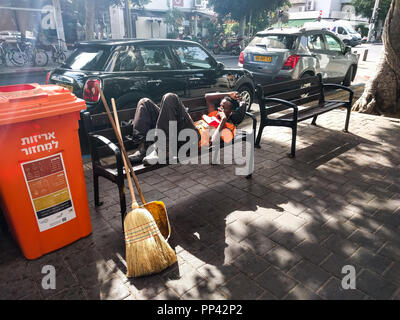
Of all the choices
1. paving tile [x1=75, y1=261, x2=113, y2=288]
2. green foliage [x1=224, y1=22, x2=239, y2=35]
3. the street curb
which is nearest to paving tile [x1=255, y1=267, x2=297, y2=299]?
paving tile [x1=75, y1=261, x2=113, y2=288]

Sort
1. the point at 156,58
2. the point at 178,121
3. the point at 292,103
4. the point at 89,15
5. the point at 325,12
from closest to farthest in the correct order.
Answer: the point at 178,121, the point at 292,103, the point at 156,58, the point at 89,15, the point at 325,12

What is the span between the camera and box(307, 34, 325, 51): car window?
9.11 metres

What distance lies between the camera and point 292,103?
511cm

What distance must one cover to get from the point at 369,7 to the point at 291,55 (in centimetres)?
4075

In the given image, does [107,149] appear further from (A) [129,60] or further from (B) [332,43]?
(B) [332,43]

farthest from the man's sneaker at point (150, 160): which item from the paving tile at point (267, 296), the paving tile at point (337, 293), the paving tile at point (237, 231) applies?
the paving tile at point (337, 293)

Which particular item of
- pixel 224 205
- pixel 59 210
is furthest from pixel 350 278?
pixel 59 210

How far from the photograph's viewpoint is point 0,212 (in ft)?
9.91

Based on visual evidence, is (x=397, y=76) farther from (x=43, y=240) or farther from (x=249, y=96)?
(x=43, y=240)

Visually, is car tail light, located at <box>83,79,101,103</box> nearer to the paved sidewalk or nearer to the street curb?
the paved sidewalk

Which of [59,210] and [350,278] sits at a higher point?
[59,210]

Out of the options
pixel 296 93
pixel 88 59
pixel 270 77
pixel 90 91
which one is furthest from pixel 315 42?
pixel 90 91

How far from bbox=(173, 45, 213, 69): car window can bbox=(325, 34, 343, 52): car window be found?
193 inches
